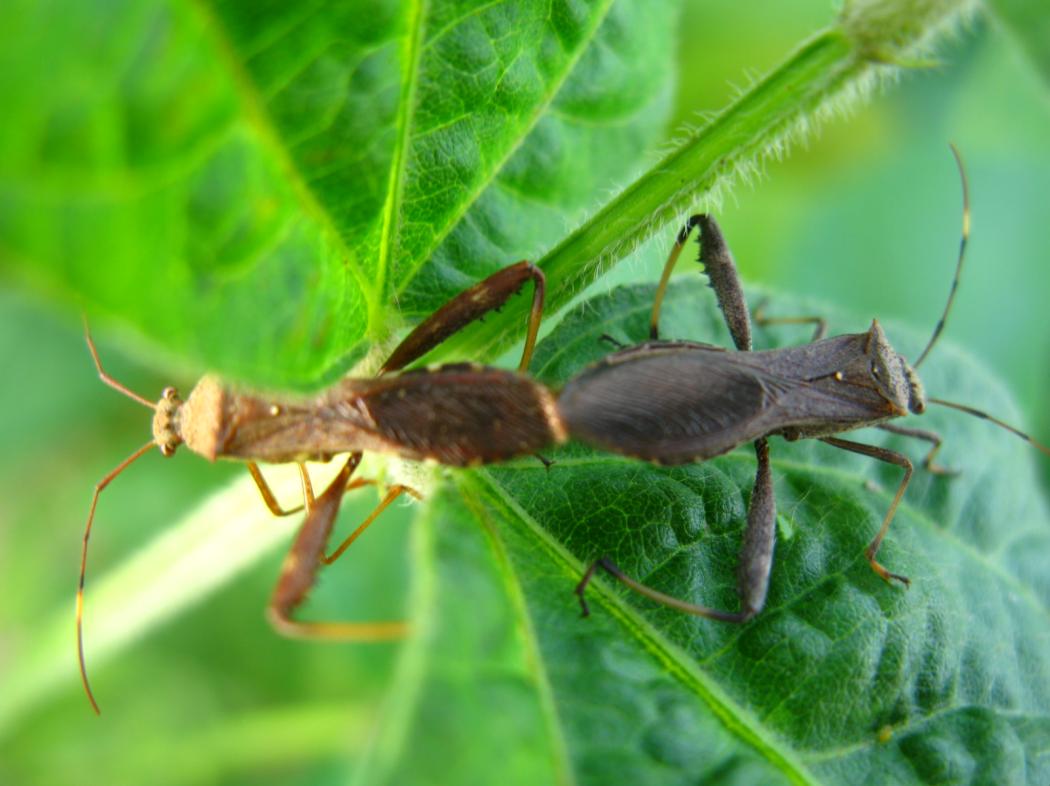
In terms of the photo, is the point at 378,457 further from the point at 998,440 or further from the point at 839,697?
the point at 998,440

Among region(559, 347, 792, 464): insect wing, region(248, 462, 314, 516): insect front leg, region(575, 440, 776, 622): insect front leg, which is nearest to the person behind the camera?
region(575, 440, 776, 622): insect front leg

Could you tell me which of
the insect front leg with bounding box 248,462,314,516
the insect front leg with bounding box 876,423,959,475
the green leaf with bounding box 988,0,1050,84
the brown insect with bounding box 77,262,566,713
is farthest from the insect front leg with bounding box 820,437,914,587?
the insect front leg with bounding box 248,462,314,516

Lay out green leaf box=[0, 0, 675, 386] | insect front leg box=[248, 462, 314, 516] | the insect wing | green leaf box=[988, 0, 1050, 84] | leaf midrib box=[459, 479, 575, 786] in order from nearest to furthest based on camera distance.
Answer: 1. green leaf box=[0, 0, 675, 386]
2. leaf midrib box=[459, 479, 575, 786]
3. green leaf box=[988, 0, 1050, 84]
4. the insect wing
5. insect front leg box=[248, 462, 314, 516]

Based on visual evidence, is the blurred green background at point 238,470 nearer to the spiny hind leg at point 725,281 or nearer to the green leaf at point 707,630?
the spiny hind leg at point 725,281

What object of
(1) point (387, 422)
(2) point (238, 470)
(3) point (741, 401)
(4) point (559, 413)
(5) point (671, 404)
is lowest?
(2) point (238, 470)

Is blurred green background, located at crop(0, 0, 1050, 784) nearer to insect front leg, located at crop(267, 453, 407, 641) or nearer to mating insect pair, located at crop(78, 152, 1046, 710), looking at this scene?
mating insect pair, located at crop(78, 152, 1046, 710)

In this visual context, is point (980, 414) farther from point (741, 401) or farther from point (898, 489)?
point (741, 401)

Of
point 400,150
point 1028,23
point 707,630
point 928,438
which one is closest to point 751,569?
point 707,630
